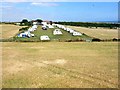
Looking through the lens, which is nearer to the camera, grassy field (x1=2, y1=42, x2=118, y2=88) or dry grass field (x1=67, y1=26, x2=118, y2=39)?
grassy field (x1=2, y1=42, x2=118, y2=88)

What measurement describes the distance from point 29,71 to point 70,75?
3.37 m

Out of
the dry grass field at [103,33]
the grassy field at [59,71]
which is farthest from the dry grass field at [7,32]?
the grassy field at [59,71]

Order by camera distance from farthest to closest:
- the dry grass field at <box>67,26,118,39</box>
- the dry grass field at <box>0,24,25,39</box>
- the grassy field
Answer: the dry grass field at <box>67,26,118,39</box> < the dry grass field at <box>0,24,25,39</box> < the grassy field

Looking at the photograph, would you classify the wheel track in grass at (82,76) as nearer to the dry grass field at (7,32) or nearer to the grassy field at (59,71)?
the grassy field at (59,71)

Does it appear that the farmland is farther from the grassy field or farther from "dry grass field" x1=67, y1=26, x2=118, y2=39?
"dry grass field" x1=67, y1=26, x2=118, y2=39

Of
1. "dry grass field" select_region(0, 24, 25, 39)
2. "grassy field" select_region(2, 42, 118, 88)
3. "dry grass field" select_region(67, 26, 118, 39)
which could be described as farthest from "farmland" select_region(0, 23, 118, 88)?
"dry grass field" select_region(67, 26, 118, 39)

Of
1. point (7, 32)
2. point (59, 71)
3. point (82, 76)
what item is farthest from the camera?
point (7, 32)

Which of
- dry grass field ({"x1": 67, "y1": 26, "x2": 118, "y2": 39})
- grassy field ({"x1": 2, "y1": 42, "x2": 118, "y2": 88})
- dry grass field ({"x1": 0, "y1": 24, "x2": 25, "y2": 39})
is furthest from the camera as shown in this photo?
dry grass field ({"x1": 67, "y1": 26, "x2": 118, "y2": 39})

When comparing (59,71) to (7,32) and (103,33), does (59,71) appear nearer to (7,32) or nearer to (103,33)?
(103,33)

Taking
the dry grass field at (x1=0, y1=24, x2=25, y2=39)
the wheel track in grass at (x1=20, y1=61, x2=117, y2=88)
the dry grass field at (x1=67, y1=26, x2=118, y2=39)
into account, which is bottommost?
the wheel track in grass at (x1=20, y1=61, x2=117, y2=88)

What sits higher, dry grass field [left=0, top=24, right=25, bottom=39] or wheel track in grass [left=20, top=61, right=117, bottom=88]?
dry grass field [left=0, top=24, right=25, bottom=39]

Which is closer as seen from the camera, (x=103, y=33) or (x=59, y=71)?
(x=59, y=71)

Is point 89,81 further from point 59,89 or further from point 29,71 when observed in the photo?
point 29,71

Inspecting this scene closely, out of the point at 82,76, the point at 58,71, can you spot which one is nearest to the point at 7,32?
the point at 58,71
